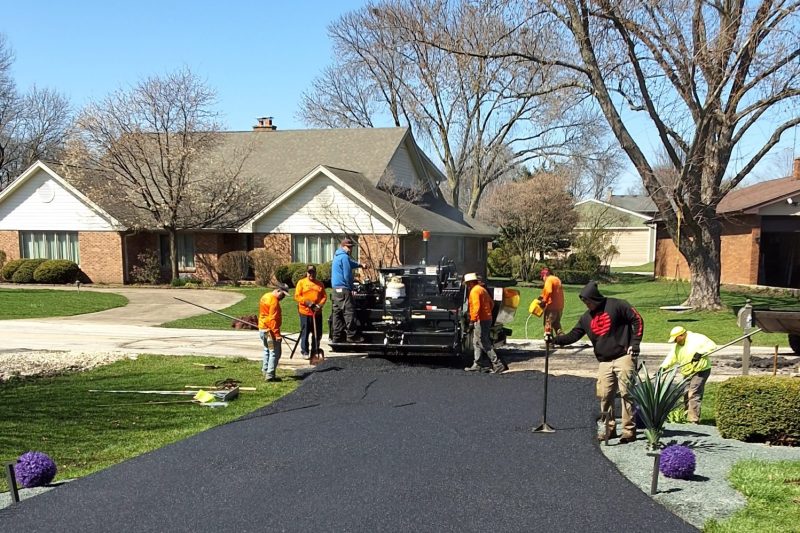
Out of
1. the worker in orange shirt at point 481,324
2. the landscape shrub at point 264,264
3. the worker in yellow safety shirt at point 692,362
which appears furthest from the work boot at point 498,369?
the landscape shrub at point 264,264

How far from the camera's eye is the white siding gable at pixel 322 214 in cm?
2698

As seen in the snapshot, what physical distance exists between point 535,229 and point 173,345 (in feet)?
83.0

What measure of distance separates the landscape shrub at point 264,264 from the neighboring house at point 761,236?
50.8 feet

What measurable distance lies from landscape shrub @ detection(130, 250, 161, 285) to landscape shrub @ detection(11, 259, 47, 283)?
4.00m

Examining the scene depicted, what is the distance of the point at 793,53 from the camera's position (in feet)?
53.2

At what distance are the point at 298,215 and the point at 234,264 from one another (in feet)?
11.1

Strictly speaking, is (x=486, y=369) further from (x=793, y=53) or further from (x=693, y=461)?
(x=793, y=53)

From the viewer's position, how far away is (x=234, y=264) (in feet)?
92.7

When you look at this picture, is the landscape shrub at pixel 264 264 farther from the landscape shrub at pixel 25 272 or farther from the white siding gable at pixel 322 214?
the landscape shrub at pixel 25 272

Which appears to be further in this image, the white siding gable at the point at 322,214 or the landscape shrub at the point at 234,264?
the landscape shrub at the point at 234,264

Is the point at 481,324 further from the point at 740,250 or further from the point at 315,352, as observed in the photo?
the point at 740,250

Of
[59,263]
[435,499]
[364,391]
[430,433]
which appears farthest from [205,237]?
[435,499]

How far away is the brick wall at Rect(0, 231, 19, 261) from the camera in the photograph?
3108cm

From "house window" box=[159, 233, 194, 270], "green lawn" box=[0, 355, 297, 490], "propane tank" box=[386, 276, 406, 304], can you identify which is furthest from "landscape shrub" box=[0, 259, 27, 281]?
"propane tank" box=[386, 276, 406, 304]
